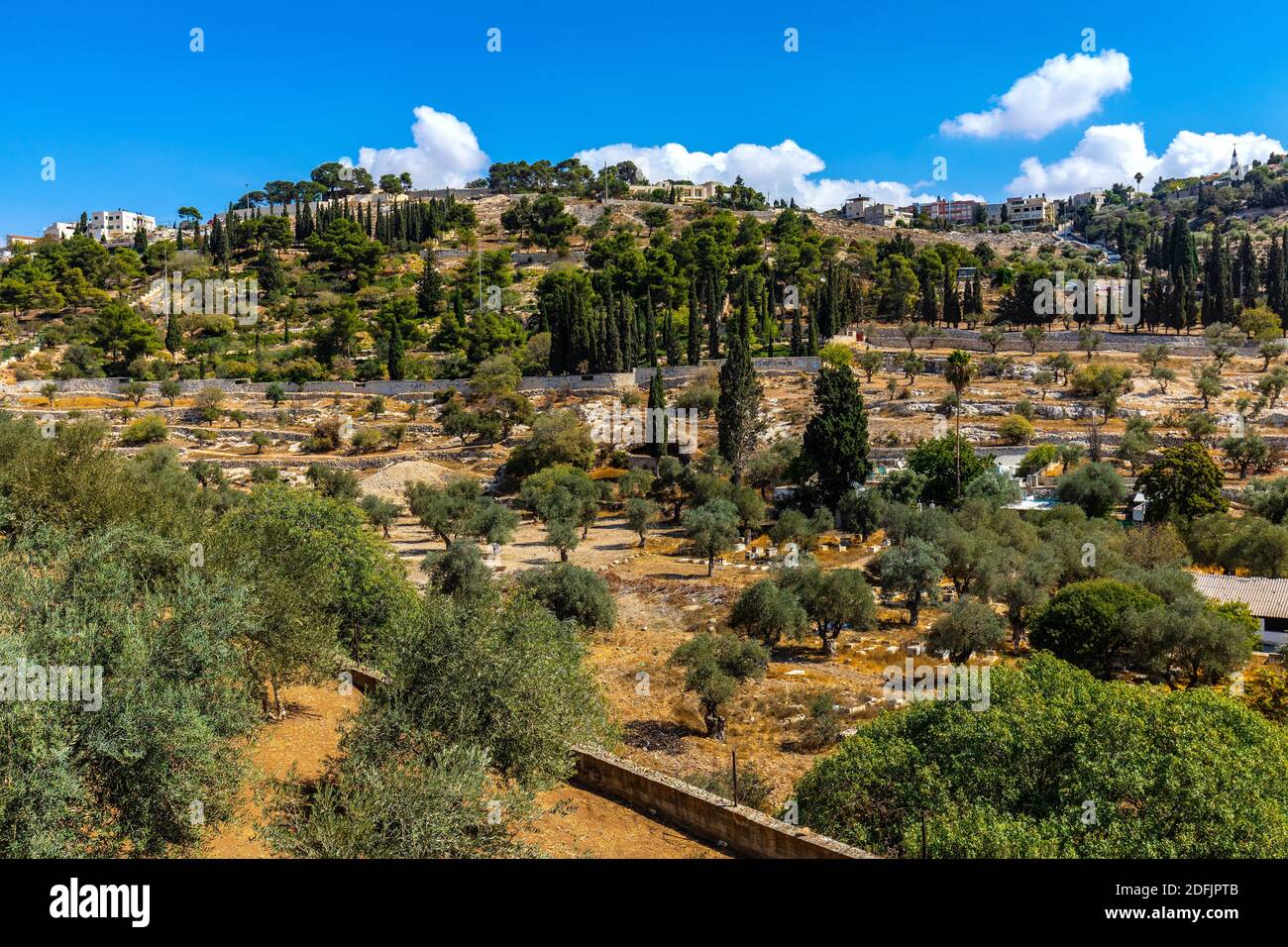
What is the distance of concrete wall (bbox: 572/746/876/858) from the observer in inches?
406

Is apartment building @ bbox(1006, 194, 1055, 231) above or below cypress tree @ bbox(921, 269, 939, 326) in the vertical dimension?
above

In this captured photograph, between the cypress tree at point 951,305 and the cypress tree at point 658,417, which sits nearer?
the cypress tree at point 658,417

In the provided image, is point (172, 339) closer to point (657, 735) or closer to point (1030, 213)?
point (657, 735)

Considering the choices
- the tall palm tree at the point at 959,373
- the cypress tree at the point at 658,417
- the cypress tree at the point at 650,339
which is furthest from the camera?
the cypress tree at the point at 650,339

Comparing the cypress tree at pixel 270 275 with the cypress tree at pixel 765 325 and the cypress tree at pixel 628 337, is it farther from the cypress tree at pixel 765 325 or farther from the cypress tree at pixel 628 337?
the cypress tree at pixel 765 325

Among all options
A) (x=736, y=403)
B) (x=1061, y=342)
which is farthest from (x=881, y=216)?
(x=736, y=403)

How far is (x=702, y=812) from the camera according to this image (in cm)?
1148

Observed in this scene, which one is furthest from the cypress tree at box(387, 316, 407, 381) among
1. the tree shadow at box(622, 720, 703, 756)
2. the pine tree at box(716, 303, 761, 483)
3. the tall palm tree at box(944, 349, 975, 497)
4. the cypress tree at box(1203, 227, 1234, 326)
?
the cypress tree at box(1203, 227, 1234, 326)

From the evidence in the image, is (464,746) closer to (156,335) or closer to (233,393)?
(233,393)

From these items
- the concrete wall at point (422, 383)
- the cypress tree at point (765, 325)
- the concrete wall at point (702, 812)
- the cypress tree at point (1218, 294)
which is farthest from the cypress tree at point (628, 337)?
the concrete wall at point (702, 812)

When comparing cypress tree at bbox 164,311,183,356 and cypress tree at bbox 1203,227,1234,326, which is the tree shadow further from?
cypress tree at bbox 1203,227,1234,326

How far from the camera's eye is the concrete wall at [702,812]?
10.3 m

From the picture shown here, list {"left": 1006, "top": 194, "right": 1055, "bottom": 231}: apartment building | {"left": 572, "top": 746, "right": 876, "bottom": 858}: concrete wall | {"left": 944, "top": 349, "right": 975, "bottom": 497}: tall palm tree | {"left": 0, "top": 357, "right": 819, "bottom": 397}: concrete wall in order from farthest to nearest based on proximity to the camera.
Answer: {"left": 1006, "top": 194, "right": 1055, "bottom": 231}: apartment building
{"left": 0, "top": 357, "right": 819, "bottom": 397}: concrete wall
{"left": 944, "top": 349, "right": 975, "bottom": 497}: tall palm tree
{"left": 572, "top": 746, "right": 876, "bottom": 858}: concrete wall
